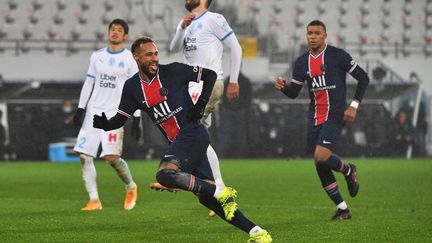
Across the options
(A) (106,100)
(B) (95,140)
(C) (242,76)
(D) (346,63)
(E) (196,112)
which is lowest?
(C) (242,76)

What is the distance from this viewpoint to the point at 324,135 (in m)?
Result: 10.8

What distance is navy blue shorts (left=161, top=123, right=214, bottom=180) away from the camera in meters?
7.64

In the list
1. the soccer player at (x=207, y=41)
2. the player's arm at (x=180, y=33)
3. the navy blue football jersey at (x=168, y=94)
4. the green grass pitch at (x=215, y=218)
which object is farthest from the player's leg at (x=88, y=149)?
the navy blue football jersey at (x=168, y=94)

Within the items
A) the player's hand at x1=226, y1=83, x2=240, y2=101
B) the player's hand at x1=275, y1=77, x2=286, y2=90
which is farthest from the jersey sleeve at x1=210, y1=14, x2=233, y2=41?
the player's hand at x1=226, y1=83, x2=240, y2=101

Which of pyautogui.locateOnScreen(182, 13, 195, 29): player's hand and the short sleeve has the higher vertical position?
pyautogui.locateOnScreen(182, 13, 195, 29): player's hand

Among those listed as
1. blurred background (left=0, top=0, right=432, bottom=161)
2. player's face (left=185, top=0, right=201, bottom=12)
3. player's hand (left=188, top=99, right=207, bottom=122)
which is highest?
player's face (left=185, top=0, right=201, bottom=12)

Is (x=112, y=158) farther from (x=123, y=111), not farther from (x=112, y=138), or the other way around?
(x=123, y=111)

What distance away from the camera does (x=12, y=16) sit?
31078mm

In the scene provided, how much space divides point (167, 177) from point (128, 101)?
3.08 ft

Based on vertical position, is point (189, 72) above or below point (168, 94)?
above

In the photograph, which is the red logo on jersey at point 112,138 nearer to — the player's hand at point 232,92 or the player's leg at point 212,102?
the player's leg at point 212,102

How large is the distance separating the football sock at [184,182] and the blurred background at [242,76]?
61.5ft

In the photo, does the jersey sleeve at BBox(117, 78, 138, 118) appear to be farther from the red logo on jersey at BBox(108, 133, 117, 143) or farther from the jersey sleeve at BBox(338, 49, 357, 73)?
the red logo on jersey at BBox(108, 133, 117, 143)

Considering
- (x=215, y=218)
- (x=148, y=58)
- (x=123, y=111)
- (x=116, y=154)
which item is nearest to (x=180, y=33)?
(x=116, y=154)
